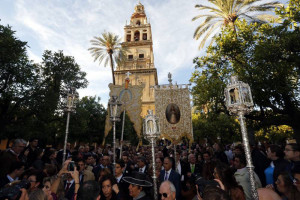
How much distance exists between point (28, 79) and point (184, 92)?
12.4 m

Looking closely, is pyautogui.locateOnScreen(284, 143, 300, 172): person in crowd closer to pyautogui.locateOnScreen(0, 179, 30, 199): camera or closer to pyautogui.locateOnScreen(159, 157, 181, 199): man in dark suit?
pyautogui.locateOnScreen(159, 157, 181, 199): man in dark suit

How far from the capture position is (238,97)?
3.69m

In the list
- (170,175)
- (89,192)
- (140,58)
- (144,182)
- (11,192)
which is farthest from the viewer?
(140,58)

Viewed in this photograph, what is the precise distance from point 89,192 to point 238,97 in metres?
Answer: 3.22

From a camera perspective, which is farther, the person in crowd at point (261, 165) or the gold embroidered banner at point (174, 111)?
the gold embroidered banner at point (174, 111)

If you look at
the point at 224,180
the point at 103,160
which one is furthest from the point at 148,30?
the point at 224,180

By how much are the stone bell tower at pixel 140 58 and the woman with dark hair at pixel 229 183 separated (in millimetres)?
27227

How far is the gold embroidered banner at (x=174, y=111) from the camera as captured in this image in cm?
1084

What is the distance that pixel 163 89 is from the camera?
1158 centimetres

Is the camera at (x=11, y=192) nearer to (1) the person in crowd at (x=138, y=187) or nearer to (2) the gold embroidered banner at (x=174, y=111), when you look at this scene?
(1) the person in crowd at (x=138, y=187)

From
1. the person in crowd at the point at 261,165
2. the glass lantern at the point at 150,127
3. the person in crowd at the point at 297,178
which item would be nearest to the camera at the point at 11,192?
the glass lantern at the point at 150,127

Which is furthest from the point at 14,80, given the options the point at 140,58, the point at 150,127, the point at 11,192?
the point at 140,58

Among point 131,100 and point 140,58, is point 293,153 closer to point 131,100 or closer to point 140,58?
point 131,100

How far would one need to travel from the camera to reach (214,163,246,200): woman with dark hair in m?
2.90
